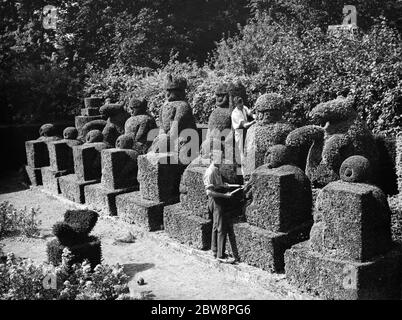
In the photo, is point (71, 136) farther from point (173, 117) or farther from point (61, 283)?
point (61, 283)

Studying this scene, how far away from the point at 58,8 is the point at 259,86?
14.3 m

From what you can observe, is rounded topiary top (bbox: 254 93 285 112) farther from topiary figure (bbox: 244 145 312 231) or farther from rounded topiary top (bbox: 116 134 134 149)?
rounded topiary top (bbox: 116 134 134 149)

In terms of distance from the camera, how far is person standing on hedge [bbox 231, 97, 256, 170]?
931 centimetres

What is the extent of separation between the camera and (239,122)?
932cm

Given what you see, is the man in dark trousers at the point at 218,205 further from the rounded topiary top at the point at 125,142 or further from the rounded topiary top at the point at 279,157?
the rounded topiary top at the point at 125,142

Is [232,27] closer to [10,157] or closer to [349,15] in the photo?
[349,15]

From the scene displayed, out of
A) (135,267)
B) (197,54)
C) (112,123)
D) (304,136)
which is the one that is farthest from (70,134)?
(197,54)

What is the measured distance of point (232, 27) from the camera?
83.0 ft

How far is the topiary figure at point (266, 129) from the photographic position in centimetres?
827

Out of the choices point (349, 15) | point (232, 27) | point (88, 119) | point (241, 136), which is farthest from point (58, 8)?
point (241, 136)

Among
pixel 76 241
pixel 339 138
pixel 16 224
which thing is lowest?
pixel 16 224

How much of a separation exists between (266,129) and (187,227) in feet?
6.73

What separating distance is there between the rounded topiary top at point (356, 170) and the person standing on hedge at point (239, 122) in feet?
10.5

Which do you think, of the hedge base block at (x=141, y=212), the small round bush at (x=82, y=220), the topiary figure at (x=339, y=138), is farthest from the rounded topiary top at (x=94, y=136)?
the topiary figure at (x=339, y=138)
